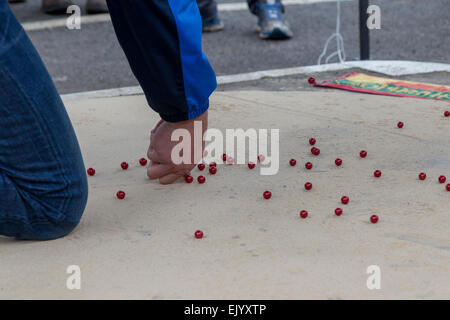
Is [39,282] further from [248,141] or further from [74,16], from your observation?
[74,16]

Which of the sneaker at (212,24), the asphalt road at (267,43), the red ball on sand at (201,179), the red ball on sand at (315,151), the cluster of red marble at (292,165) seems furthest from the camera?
the sneaker at (212,24)

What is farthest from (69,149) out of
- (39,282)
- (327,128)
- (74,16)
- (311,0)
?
(311,0)

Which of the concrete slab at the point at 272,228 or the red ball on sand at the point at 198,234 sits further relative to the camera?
the red ball on sand at the point at 198,234

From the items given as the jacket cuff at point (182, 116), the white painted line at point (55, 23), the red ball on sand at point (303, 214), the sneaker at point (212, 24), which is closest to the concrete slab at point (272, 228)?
the red ball on sand at point (303, 214)

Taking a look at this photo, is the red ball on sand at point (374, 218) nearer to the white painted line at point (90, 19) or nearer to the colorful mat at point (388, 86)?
the colorful mat at point (388, 86)

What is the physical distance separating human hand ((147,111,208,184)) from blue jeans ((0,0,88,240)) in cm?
36

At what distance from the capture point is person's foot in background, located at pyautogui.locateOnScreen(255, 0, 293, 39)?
5.07m

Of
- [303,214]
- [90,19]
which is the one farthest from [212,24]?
[303,214]

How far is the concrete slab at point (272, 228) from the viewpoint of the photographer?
64.9 inches

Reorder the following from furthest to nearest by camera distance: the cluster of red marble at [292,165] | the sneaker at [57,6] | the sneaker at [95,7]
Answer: the sneaker at [57,6], the sneaker at [95,7], the cluster of red marble at [292,165]

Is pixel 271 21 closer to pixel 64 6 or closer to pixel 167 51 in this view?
pixel 64 6

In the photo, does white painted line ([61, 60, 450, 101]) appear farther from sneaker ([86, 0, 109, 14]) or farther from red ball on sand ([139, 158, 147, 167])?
sneaker ([86, 0, 109, 14])

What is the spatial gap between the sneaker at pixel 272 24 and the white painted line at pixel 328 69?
1.18 m

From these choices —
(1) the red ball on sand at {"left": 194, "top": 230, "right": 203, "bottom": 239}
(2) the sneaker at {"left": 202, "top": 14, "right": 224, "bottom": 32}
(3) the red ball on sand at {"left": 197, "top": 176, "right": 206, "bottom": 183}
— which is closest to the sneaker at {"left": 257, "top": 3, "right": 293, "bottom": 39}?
(2) the sneaker at {"left": 202, "top": 14, "right": 224, "bottom": 32}
